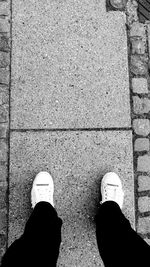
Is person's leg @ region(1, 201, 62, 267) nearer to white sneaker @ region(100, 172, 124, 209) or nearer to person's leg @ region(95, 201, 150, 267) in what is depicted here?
person's leg @ region(95, 201, 150, 267)

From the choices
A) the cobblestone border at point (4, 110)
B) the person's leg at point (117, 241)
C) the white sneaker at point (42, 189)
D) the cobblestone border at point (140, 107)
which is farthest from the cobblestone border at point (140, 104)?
the cobblestone border at point (4, 110)

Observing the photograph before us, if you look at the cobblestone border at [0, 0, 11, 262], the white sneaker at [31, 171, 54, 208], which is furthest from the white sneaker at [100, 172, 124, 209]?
the cobblestone border at [0, 0, 11, 262]

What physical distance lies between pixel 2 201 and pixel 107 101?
1.28m

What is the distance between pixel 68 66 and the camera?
348cm

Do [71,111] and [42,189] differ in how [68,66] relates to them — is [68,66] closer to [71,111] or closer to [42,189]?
[71,111]

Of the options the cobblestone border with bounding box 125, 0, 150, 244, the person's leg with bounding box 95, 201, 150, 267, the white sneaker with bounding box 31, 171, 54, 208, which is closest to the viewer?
the person's leg with bounding box 95, 201, 150, 267

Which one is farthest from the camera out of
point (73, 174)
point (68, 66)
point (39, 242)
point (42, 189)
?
point (68, 66)

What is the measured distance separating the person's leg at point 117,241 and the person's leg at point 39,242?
35 cm

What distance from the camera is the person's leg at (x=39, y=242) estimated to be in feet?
8.73

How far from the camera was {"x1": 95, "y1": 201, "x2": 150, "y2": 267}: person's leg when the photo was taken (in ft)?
8.66

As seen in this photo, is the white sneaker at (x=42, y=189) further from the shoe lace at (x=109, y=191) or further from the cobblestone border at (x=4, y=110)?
the shoe lace at (x=109, y=191)

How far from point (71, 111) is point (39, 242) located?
1190mm

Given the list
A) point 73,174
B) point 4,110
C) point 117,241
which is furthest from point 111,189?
point 4,110

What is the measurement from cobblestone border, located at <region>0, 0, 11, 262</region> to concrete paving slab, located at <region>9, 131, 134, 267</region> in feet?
0.17
